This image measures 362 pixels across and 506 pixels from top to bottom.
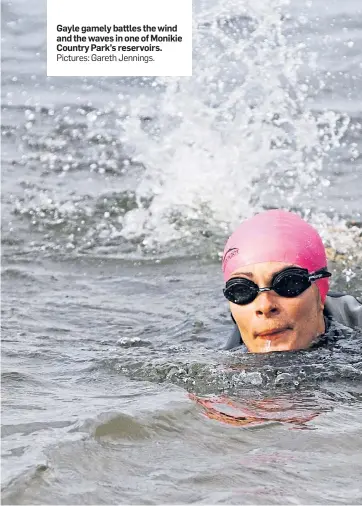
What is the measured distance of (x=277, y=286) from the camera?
19.8ft

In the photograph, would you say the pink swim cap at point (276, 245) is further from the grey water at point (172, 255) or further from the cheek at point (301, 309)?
the grey water at point (172, 255)

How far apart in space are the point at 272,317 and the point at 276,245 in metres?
0.47

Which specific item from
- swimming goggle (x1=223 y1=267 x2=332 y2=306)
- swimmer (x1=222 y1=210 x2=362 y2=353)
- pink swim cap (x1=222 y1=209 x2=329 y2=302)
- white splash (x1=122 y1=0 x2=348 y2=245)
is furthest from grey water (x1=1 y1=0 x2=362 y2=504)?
pink swim cap (x1=222 y1=209 x2=329 y2=302)

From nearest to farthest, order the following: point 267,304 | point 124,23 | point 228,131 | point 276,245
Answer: point 267,304 → point 276,245 → point 124,23 → point 228,131

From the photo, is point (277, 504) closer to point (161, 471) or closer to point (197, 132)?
point (161, 471)

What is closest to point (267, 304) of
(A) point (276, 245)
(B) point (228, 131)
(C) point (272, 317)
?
(C) point (272, 317)

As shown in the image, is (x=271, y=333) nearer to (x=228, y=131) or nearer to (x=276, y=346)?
(x=276, y=346)

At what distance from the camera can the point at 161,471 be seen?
14.3ft

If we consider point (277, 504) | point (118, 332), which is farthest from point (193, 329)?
point (277, 504)

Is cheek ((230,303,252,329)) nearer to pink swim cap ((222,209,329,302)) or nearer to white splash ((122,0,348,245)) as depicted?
pink swim cap ((222,209,329,302))

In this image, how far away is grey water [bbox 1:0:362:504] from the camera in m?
4.47

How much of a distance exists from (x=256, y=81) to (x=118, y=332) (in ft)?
17.1

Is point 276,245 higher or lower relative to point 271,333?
higher

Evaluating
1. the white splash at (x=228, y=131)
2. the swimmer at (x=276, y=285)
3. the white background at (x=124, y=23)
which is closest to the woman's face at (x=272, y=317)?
the swimmer at (x=276, y=285)
